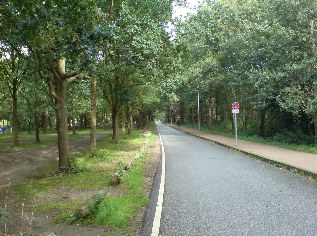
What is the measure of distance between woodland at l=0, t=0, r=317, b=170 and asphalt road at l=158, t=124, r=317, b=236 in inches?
195

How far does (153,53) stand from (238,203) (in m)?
8.71

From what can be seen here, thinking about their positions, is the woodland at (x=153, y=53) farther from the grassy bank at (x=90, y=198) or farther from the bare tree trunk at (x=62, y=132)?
the grassy bank at (x=90, y=198)

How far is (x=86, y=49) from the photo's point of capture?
10.0 metres

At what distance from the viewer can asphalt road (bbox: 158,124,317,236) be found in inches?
229

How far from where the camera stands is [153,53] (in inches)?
579

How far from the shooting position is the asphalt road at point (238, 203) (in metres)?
5.82

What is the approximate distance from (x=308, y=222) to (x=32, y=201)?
20.0ft

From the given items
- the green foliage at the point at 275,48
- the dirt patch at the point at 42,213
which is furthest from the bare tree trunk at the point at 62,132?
the green foliage at the point at 275,48

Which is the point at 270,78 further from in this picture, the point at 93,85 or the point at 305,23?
the point at 93,85

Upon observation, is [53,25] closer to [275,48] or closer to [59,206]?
[59,206]

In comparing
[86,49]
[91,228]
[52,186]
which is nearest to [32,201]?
[52,186]

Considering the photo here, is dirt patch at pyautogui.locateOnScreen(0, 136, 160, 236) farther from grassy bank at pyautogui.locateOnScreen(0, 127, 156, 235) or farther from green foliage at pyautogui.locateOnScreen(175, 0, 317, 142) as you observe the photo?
green foliage at pyautogui.locateOnScreen(175, 0, 317, 142)


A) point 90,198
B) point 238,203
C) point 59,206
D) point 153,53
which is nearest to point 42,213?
point 59,206

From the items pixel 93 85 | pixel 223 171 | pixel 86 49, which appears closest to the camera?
pixel 86 49
